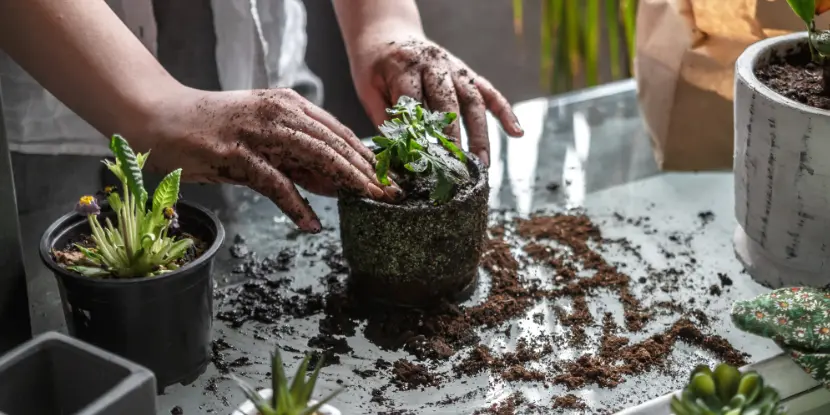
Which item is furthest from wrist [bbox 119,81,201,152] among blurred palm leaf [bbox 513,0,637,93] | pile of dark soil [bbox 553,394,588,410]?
blurred palm leaf [bbox 513,0,637,93]

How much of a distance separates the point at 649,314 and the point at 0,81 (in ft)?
3.01

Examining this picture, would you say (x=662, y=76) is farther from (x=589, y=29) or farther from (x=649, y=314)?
(x=589, y=29)

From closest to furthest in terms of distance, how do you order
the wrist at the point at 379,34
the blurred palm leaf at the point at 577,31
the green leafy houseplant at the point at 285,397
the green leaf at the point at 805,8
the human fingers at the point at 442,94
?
the green leafy houseplant at the point at 285,397 < the green leaf at the point at 805,8 < the human fingers at the point at 442,94 < the wrist at the point at 379,34 < the blurred palm leaf at the point at 577,31

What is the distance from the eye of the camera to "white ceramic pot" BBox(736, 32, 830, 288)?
1.01 m

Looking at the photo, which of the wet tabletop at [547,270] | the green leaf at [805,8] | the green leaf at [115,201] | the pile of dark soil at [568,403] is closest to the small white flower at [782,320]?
the wet tabletop at [547,270]

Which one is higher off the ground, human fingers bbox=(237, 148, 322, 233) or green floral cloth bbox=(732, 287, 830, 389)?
human fingers bbox=(237, 148, 322, 233)

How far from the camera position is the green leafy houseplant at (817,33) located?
99cm

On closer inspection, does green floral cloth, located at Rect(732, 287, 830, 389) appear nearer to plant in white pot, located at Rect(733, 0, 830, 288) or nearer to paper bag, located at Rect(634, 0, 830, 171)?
plant in white pot, located at Rect(733, 0, 830, 288)

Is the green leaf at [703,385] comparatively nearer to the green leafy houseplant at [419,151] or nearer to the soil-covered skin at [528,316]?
the soil-covered skin at [528,316]

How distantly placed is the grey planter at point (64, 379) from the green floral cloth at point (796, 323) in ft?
2.00

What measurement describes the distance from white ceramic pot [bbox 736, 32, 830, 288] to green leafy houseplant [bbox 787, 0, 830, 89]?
7cm

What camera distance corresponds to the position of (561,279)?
1153mm

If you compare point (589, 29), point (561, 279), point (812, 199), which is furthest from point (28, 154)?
point (589, 29)

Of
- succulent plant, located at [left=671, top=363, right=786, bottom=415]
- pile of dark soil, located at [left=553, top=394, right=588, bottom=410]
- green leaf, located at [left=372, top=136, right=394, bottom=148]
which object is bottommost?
pile of dark soil, located at [left=553, top=394, right=588, bottom=410]
